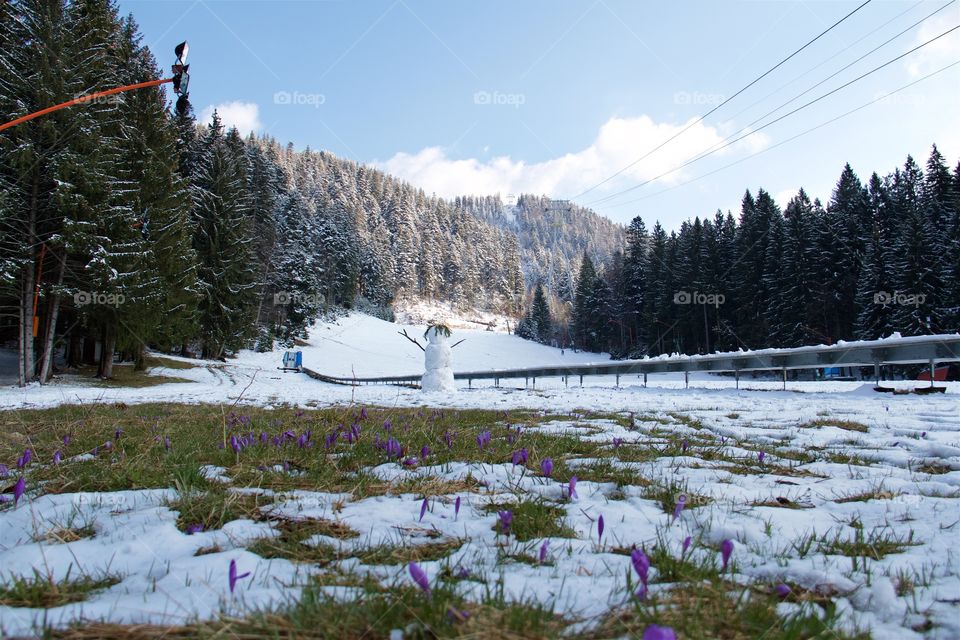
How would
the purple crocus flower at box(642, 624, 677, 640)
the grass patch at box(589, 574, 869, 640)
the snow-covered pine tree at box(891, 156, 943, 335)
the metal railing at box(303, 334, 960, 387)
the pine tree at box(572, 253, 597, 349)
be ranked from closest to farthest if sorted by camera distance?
the purple crocus flower at box(642, 624, 677, 640) < the grass patch at box(589, 574, 869, 640) < the metal railing at box(303, 334, 960, 387) < the snow-covered pine tree at box(891, 156, 943, 335) < the pine tree at box(572, 253, 597, 349)

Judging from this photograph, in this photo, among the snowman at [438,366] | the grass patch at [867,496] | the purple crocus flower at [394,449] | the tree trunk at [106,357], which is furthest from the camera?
the tree trunk at [106,357]

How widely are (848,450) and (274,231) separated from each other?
5985cm

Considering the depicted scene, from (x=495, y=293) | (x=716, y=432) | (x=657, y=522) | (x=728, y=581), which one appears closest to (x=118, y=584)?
(x=728, y=581)

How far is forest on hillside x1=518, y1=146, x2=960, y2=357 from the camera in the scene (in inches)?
1486

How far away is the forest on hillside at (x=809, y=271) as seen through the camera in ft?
124

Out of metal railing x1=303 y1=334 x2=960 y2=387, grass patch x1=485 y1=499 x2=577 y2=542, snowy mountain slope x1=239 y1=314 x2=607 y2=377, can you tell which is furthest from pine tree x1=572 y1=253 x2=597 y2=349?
grass patch x1=485 y1=499 x2=577 y2=542

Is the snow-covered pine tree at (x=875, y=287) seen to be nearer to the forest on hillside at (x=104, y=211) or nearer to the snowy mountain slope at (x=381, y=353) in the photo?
the snowy mountain slope at (x=381, y=353)

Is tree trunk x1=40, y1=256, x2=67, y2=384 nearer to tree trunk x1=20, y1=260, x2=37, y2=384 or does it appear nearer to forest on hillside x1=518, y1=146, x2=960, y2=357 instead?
tree trunk x1=20, y1=260, x2=37, y2=384

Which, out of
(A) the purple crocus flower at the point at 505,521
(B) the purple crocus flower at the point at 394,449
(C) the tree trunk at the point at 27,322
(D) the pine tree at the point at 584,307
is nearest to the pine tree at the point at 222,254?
(C) the tree trunk at the point at 27,322

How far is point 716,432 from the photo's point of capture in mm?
5309

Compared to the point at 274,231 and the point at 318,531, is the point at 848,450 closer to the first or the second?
the point at 318,531

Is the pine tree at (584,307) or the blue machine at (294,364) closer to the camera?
the blue machine at (294,364)

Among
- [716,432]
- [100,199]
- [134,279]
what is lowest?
[716,432]

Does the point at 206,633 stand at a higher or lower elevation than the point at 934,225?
lower
